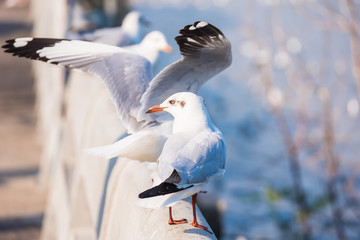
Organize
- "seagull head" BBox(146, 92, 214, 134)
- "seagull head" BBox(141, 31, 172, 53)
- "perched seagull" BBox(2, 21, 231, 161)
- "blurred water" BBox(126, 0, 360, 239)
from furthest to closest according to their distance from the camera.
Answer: "blurred water" BBox(126, 0, 360, 239)
"seagull head" BBox(141, 31, 172, 53)
"perched seagull" BBox(2, 21, 231, 161)
"seagull head" BBox(146, 92, 214, 134)

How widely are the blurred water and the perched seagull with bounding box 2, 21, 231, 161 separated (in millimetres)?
1509

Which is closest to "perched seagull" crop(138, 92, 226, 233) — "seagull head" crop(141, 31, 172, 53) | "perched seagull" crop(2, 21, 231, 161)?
"perched seagull" crop(2, 21, 231, 161)

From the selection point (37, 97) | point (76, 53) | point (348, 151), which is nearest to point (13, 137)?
point (37, 97)

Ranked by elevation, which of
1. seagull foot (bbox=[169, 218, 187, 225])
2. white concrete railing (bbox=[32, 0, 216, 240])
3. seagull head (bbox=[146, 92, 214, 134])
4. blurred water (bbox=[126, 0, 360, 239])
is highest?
seagull head (bbox=[146, 92, 214, 134])

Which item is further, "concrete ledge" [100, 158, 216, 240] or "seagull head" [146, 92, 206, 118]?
"seagull head" [146, 92, 206, 118]

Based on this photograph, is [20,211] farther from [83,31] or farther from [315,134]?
[315,134]

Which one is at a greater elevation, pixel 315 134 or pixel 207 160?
pixel 207 160

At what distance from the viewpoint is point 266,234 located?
6.24 metres

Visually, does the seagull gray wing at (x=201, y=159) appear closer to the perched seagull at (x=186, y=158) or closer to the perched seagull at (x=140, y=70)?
the perched seagull at (x=186, y=158)

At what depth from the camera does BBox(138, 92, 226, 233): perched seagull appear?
1.65 m

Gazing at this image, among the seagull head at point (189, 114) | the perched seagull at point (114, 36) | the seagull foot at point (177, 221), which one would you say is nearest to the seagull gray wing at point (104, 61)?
the seagull head at point (189, 114)

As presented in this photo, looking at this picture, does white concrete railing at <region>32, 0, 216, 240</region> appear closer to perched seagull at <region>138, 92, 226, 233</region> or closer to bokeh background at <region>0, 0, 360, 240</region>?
perched seagull at <region>138, 92, 226, 233</region>

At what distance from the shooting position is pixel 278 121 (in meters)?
6.13

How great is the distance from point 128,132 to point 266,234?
164 inches
